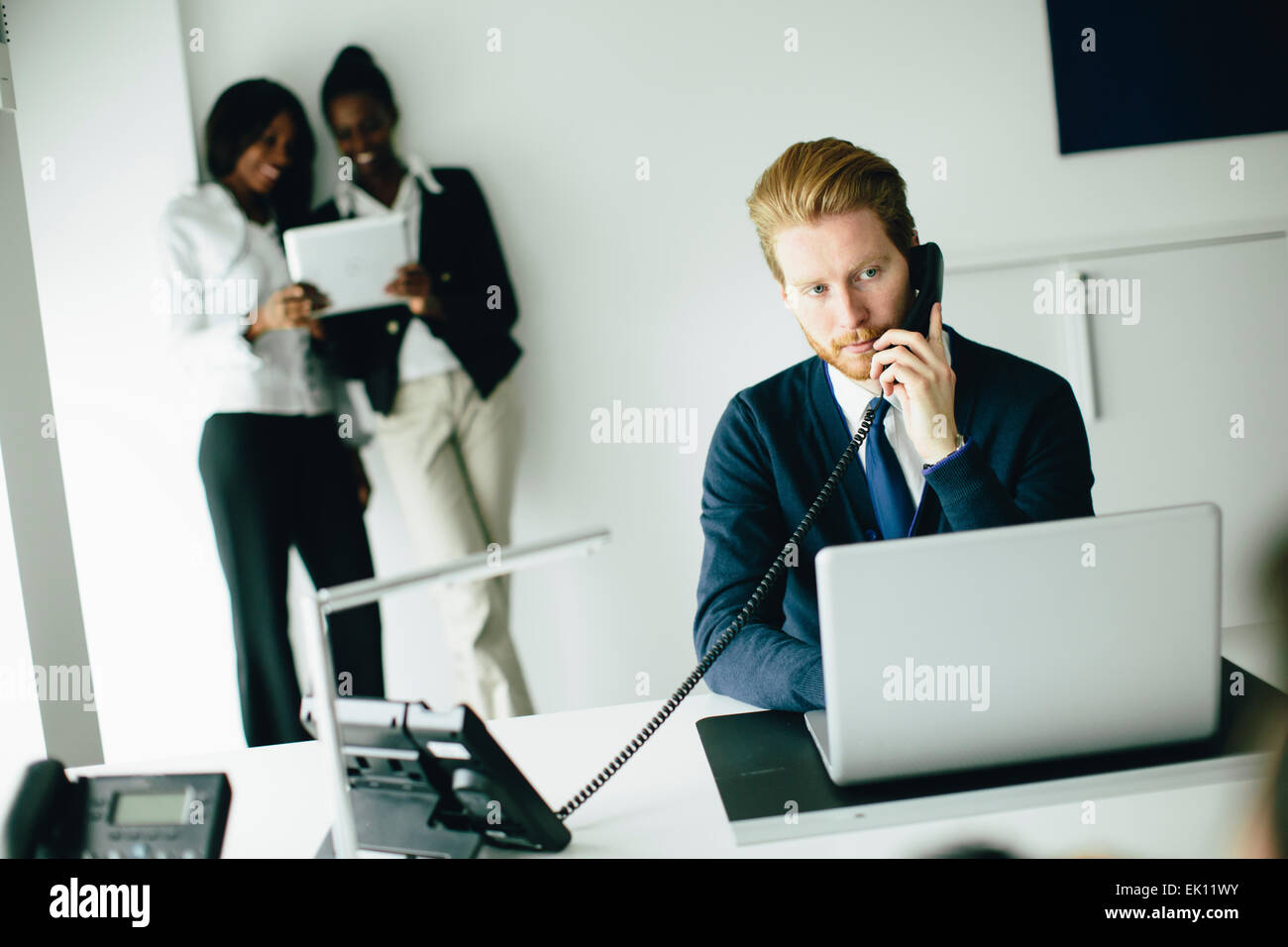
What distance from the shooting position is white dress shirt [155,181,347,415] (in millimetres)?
2604

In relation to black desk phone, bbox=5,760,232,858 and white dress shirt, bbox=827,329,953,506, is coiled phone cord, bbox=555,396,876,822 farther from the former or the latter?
black desk phone, bbox=5,760,232,858

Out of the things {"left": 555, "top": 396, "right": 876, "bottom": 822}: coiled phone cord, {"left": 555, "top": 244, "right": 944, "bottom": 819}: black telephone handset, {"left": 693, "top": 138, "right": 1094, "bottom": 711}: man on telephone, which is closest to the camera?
{"left": 555, "top": 396, "right": 876, "bottom": 822}: coiled phone cord

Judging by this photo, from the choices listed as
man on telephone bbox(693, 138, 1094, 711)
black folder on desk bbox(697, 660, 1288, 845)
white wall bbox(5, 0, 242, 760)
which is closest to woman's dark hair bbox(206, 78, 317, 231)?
white wall bbox(5, 0, 242, 760)

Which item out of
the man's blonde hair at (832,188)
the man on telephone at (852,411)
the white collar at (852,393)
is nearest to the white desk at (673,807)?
the man on telephone at (852,411)

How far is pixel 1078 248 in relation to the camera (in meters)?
2.88

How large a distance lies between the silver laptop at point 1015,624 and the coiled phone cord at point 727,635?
0.86ft

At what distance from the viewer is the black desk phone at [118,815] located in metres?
0.86

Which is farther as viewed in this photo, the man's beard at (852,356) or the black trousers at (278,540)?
the black trousers at (278,540)

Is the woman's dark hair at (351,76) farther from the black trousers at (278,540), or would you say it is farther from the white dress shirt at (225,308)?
the black trousers at (278,540)

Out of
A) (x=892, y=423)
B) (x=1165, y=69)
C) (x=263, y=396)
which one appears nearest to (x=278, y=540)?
(x=263, y=396)

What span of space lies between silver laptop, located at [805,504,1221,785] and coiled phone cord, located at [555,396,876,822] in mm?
263

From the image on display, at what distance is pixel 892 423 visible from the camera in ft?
5.04

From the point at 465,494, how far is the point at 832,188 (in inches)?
62.6
